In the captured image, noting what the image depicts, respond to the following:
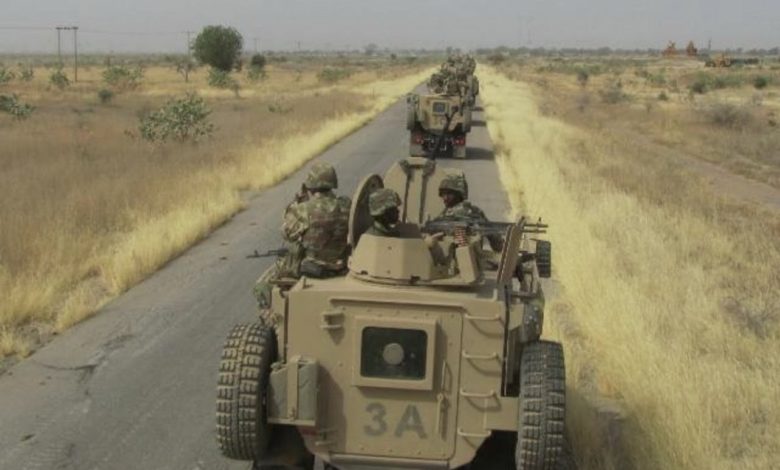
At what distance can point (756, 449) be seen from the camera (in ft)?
18.2

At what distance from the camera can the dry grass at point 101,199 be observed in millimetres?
9266

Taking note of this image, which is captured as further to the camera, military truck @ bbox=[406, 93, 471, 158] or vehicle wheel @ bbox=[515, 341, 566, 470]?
military truck @ bbox=[406, 93, 471, 158]

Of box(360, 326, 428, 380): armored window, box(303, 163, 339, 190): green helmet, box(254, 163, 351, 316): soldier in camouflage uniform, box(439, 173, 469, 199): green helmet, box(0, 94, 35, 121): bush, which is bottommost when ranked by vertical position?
box(0, 94, 35, 121): bush

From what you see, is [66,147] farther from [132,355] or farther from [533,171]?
[132,355]

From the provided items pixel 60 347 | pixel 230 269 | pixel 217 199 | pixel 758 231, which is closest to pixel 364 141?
pixel 217 199

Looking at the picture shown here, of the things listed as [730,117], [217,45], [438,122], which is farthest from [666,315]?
[217,45]

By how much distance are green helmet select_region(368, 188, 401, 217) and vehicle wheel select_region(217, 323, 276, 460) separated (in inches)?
36.6

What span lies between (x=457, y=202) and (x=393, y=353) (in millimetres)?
2382

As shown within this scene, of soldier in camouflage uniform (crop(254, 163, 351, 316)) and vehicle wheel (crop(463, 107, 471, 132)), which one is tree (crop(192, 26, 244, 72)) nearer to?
vehicle wheel (crop(463, 107, 471, 132))

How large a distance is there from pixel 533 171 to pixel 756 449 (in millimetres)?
13040

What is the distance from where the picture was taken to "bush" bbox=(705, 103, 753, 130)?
37.4m

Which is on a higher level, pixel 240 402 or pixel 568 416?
pixel 240 402

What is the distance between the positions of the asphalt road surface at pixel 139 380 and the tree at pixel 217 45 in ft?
256

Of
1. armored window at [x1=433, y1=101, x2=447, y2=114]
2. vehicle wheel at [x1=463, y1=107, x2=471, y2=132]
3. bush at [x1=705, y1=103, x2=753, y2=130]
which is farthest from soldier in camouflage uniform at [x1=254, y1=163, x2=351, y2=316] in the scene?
bush at [x1=705, y1=103, x2=753, y2=130]
